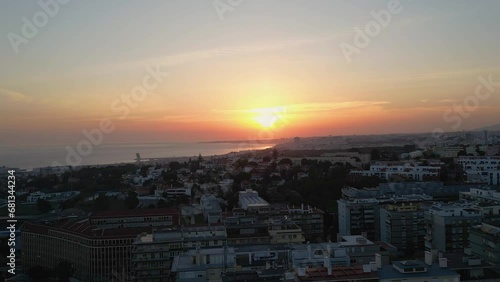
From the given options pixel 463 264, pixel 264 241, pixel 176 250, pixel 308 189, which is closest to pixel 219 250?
pixel 176 250

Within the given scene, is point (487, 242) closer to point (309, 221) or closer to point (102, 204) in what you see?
point (309, 221)

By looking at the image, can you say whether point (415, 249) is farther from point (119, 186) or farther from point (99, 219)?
point (119, 186)

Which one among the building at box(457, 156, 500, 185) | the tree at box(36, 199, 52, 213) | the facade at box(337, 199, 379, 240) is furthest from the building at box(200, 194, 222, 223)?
the building at box(457, 156, 500, 185)

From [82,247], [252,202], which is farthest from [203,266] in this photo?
[252,202]

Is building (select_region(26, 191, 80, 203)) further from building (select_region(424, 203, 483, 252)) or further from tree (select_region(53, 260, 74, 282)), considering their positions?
building (select_region(424, 203, 483, 252))

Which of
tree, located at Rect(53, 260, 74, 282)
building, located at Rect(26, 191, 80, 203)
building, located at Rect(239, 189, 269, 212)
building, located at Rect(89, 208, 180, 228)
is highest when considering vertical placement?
building, located at Rect(239, 189, 269, 212)

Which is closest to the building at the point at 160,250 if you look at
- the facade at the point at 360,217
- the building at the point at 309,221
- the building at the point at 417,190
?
the building at the point at 309,221
